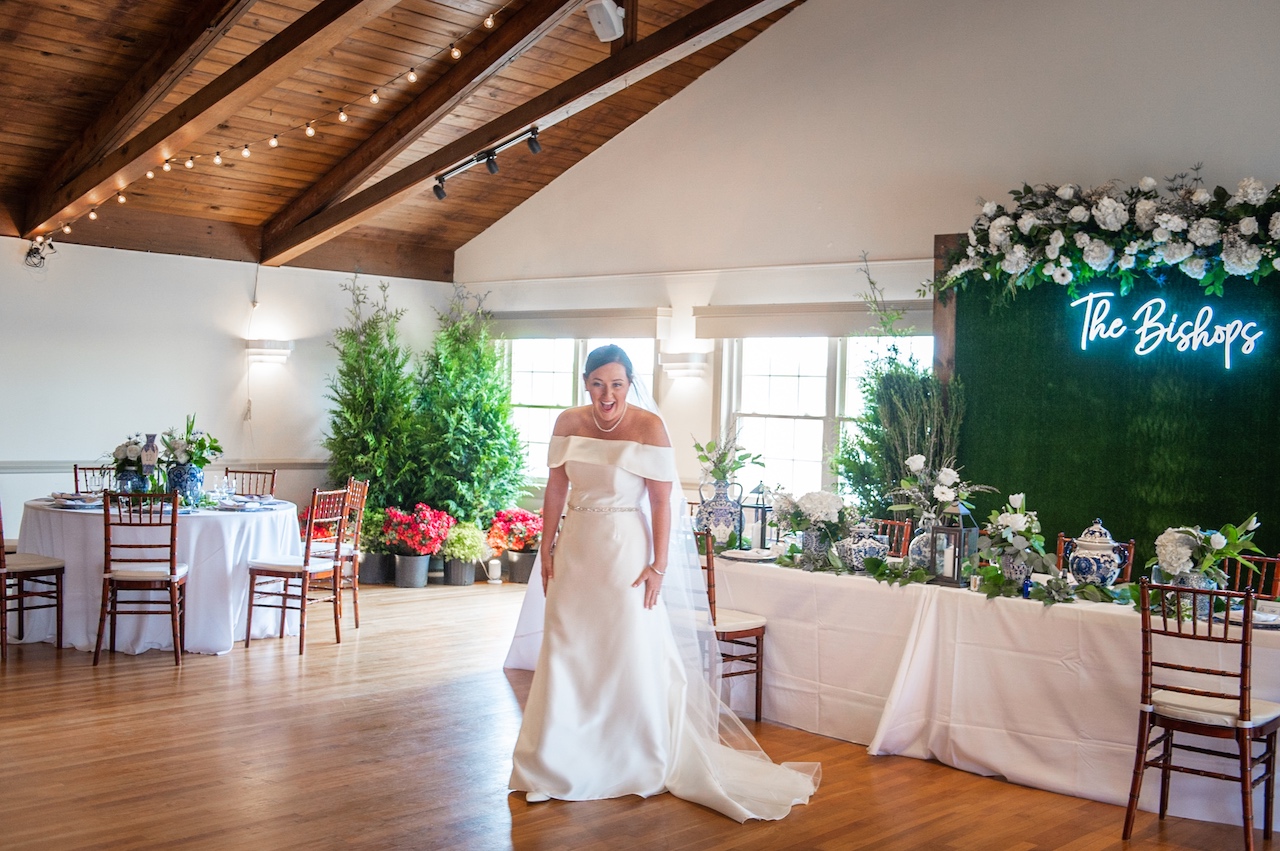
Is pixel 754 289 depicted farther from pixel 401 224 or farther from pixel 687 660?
pixel 687 660

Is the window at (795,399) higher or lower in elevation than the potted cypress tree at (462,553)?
higher

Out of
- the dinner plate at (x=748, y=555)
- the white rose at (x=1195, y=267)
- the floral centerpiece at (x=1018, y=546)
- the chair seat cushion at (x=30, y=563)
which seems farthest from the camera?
the chair seat cushion at (x=30, y=563)

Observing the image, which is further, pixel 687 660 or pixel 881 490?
pixel 881 490

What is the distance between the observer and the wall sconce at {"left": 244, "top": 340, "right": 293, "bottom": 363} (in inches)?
420

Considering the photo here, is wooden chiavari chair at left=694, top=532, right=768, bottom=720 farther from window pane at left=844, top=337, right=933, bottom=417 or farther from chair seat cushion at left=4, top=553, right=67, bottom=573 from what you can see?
A: chair seat cushion at left=4, top=553, right=67, bottom=573

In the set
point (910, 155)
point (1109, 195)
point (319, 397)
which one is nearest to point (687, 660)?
point (1109, 195)

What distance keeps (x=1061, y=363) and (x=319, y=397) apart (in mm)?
6836

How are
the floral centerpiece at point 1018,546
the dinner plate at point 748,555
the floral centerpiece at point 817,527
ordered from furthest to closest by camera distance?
the dinner plate at point 748,555 → the floral centerpiece at point 817,527 → the floral centerpiece at point 1018,546

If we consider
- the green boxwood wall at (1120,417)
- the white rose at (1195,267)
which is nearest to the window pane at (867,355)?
the green boxwood wall at (1120,417)

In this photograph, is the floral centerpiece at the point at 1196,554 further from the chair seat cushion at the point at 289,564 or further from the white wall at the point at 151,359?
the white wall at the point at 151,359

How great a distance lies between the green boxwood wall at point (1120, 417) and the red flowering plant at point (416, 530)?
14.9 feet

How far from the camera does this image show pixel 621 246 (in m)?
10.5

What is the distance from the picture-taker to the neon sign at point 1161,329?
22.6 ft

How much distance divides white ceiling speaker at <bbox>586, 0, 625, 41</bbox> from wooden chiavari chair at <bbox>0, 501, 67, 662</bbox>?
4744mm
